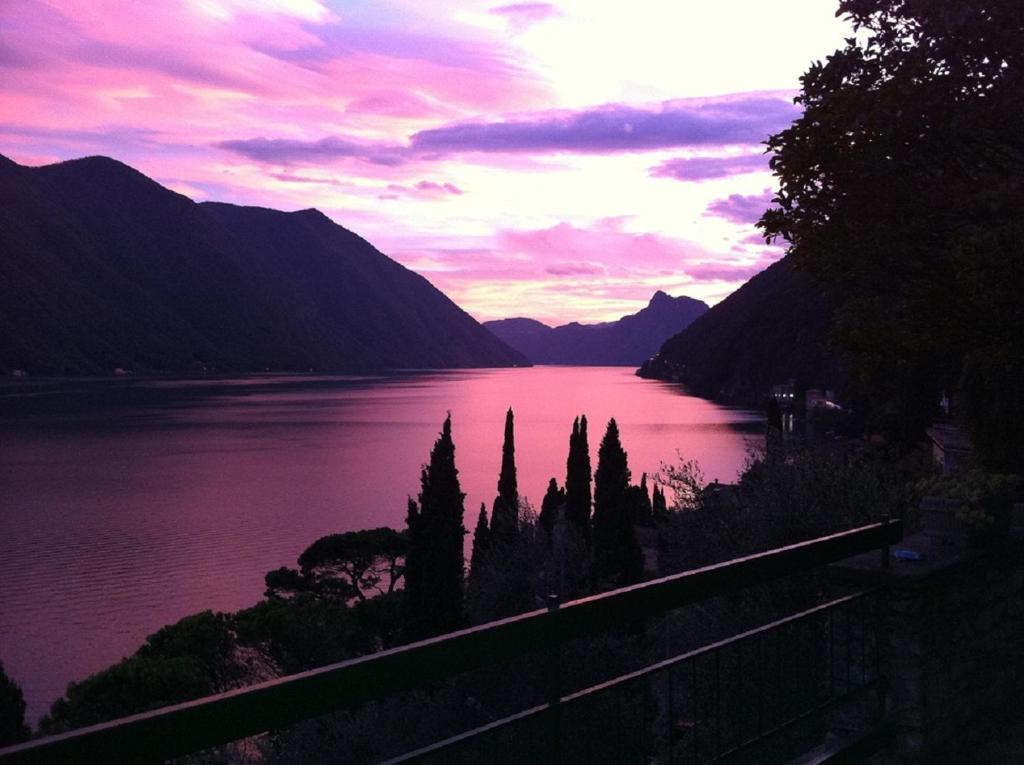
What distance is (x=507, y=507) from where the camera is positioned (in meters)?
44.7

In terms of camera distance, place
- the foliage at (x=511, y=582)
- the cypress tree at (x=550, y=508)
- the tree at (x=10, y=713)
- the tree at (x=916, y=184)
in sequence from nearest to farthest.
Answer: the tree at (x=916, y=184), the tree at (x=10, y=713), the foliage at (x=511, y=582), the cypress tree at (x=550, y=508)

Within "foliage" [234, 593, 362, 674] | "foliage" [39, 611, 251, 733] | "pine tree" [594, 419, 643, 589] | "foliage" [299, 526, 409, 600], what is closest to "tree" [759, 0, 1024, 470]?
"foliage" [39, 611, 251, 733]

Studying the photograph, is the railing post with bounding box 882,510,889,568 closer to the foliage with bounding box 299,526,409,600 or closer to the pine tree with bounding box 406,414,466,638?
the pine tree with bounding box 406,414,466,638

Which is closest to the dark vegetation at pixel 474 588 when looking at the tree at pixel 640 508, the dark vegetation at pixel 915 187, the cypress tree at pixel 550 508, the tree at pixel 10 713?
the cypress tree at pixel 550 508

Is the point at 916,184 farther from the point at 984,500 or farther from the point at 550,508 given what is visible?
the point at 550,508

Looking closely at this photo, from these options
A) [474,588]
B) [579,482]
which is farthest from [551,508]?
[474,588]

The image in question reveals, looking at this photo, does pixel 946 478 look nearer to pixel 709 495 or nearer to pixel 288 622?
pixel 709 495

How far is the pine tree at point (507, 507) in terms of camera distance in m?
39.6

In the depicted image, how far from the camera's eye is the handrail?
1.98 meters

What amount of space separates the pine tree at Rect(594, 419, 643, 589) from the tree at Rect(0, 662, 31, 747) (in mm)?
20033

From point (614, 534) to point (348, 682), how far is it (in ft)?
123

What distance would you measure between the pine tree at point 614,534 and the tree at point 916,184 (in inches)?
1158

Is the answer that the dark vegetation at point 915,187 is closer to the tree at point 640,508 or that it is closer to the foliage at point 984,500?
the foliage at point 984,500

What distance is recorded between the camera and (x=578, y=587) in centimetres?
3403
